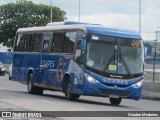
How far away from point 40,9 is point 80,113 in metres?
80.0

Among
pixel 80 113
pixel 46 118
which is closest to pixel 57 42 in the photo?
pixel 80 113

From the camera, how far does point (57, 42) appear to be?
25688 mm

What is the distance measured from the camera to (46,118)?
15.1m

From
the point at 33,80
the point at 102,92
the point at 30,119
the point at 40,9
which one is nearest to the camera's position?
A: the point at 30,119

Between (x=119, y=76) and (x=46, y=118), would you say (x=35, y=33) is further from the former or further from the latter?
(x=46, y=118)

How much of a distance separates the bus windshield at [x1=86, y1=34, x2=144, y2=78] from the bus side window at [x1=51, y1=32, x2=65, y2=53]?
8.94ft

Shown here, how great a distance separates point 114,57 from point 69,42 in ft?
7.75

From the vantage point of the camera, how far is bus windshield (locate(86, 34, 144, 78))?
74.5 feet

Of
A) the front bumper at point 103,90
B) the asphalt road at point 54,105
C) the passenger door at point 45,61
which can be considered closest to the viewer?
the asphalt road at point 54,105

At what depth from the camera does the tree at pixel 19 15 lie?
313ft

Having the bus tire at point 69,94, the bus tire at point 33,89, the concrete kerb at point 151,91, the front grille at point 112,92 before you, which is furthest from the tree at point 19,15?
the front grille at point 112,92

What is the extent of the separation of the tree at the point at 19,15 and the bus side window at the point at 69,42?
7005 centimetres

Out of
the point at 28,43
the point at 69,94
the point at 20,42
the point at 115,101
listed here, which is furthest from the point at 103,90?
the point at 20,42

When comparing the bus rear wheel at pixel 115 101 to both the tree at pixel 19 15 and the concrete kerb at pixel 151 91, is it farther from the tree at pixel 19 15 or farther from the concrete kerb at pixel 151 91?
the tree at pixel 19 15
